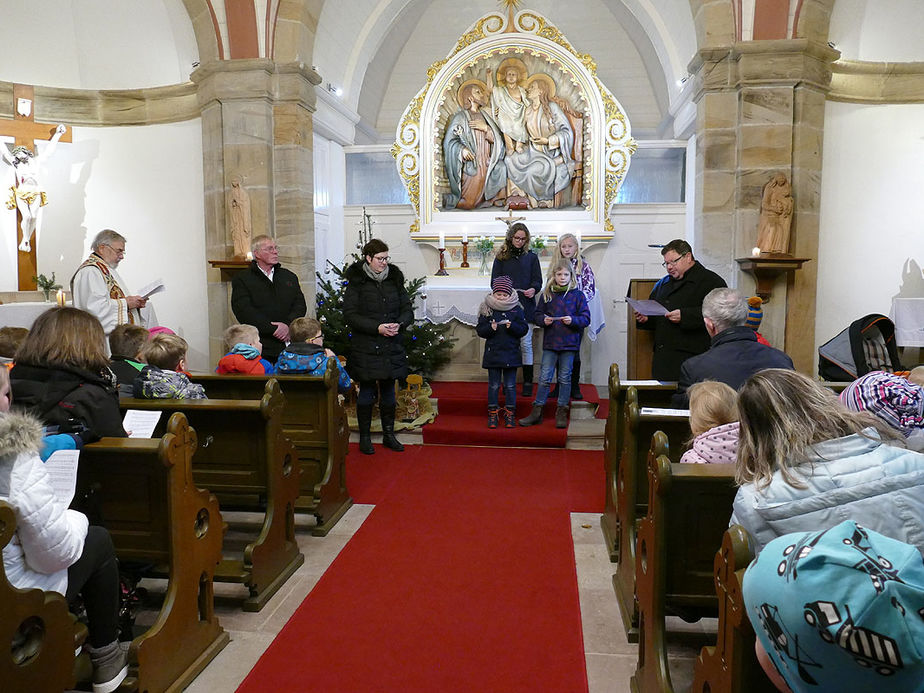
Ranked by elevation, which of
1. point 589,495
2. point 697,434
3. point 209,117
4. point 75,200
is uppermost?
Answer: point 209,117

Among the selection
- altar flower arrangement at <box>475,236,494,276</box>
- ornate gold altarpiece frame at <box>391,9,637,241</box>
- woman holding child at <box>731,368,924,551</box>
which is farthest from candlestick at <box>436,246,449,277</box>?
woman holding child at <box>731,368,924,551</box>

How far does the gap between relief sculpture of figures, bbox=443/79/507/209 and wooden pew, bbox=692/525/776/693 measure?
825 centimetres

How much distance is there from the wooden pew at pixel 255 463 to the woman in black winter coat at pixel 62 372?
2.79 ft

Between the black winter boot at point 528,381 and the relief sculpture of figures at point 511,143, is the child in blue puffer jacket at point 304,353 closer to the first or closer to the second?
the black winter boot at point 528,381

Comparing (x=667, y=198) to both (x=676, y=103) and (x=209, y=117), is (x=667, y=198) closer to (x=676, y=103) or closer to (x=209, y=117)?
(x=676, y=103)

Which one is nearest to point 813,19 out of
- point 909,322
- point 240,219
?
point 909,322

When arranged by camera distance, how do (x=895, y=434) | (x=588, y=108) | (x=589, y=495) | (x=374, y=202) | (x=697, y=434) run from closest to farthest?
1. (x=895, y=434)
2. (x=697, y=434)
3. (x=589, y=495)
4. (x=588, y=108)
5. (x=374, y=202)

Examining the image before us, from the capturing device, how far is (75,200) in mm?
8500

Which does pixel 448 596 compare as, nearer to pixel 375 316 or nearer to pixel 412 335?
pixel 375 316

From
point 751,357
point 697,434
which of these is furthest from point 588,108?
point 697,434

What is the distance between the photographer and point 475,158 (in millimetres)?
9625

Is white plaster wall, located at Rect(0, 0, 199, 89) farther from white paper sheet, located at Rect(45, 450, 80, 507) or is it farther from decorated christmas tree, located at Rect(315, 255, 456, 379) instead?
white paper sheet, located at Rect(45, 450, 80, 507)

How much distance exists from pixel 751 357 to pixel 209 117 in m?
6.22

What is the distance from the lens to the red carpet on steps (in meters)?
6.41
